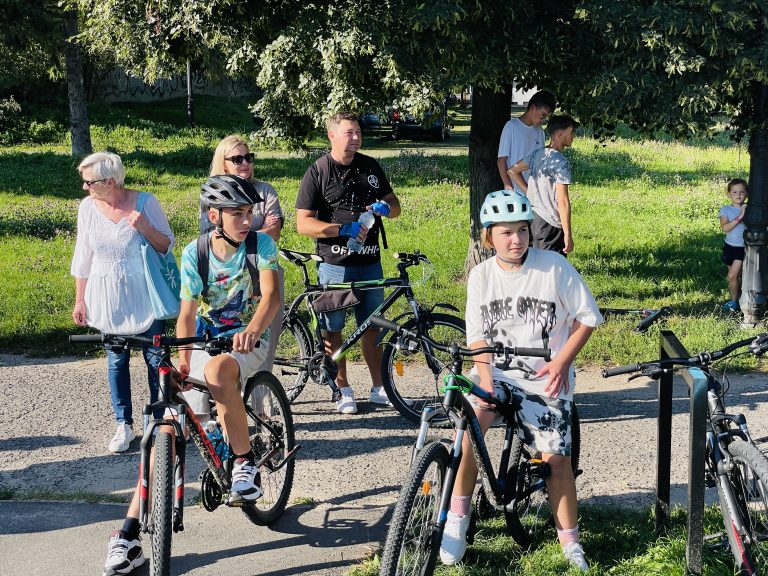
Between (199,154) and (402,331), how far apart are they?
21.8 meters

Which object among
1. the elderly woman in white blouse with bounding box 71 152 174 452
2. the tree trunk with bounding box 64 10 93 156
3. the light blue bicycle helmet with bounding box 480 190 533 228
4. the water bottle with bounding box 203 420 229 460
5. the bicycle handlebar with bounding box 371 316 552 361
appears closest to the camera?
the bicycle handlebar with bounding box 371 316 552 361

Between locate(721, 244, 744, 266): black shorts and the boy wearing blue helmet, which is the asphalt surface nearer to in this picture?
the boy wearing blue helmet

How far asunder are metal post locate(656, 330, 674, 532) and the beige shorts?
203 cm

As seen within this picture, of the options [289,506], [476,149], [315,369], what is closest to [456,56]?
[476,149]

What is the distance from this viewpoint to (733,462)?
392 centimetres

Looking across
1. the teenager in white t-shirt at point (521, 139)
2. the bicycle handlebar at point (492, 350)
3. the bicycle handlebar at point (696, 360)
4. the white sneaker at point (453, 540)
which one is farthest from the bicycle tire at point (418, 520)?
the teenager in white t-shirt at point (521, 139)

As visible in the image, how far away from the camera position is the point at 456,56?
7.97 m

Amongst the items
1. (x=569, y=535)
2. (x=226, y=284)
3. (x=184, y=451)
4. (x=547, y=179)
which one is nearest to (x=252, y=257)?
(x=226, y=284)

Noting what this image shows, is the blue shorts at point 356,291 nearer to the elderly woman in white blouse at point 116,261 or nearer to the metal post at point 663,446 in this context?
the elderly woman in white blouse at point 116,261

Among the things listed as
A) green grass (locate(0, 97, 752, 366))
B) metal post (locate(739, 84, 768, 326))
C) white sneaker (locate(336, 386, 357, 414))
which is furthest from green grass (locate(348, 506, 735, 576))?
metal post (locate(739, 84, 768, 326))

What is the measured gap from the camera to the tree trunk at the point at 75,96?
78.4ft

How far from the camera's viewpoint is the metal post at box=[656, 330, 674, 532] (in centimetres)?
459

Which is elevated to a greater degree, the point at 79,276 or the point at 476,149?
the point at 476,149

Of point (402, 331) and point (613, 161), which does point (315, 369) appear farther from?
point (613, 161)
